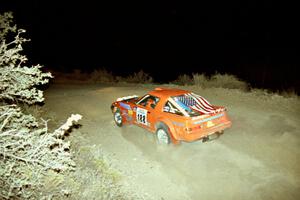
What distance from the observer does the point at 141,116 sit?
8.43 m

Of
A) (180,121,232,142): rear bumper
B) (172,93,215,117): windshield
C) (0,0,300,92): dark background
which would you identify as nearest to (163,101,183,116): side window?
(172,93,215,117): windshield

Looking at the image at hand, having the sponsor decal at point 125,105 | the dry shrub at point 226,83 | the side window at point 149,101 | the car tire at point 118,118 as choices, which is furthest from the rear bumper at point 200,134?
the dry shrub at point 226,83

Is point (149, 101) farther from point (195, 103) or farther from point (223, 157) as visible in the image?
point (223, 157)

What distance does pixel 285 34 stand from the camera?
105ft

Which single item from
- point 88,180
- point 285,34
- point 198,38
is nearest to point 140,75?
point 88,180

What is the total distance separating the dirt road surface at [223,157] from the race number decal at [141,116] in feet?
1.81

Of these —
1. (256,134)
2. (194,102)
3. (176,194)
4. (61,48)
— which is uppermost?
(61,48)

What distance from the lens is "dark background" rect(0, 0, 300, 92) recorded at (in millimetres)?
28562

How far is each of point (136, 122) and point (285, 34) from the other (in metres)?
29.6

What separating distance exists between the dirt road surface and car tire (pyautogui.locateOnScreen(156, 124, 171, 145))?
0.62ft

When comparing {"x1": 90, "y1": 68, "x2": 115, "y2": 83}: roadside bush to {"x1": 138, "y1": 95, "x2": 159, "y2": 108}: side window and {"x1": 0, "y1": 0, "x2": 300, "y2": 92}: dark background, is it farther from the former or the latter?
{"x1": 138, "y1": 95, "x2": 159, "y2": 108}: side window

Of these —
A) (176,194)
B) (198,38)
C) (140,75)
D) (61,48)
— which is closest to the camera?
(176,194)

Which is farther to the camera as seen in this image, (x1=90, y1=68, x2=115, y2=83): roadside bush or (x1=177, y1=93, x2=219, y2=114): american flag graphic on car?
(x1=90, y1=68, x2=115, y2=83): roadside bush

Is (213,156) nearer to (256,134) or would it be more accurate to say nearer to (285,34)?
(256,134)
